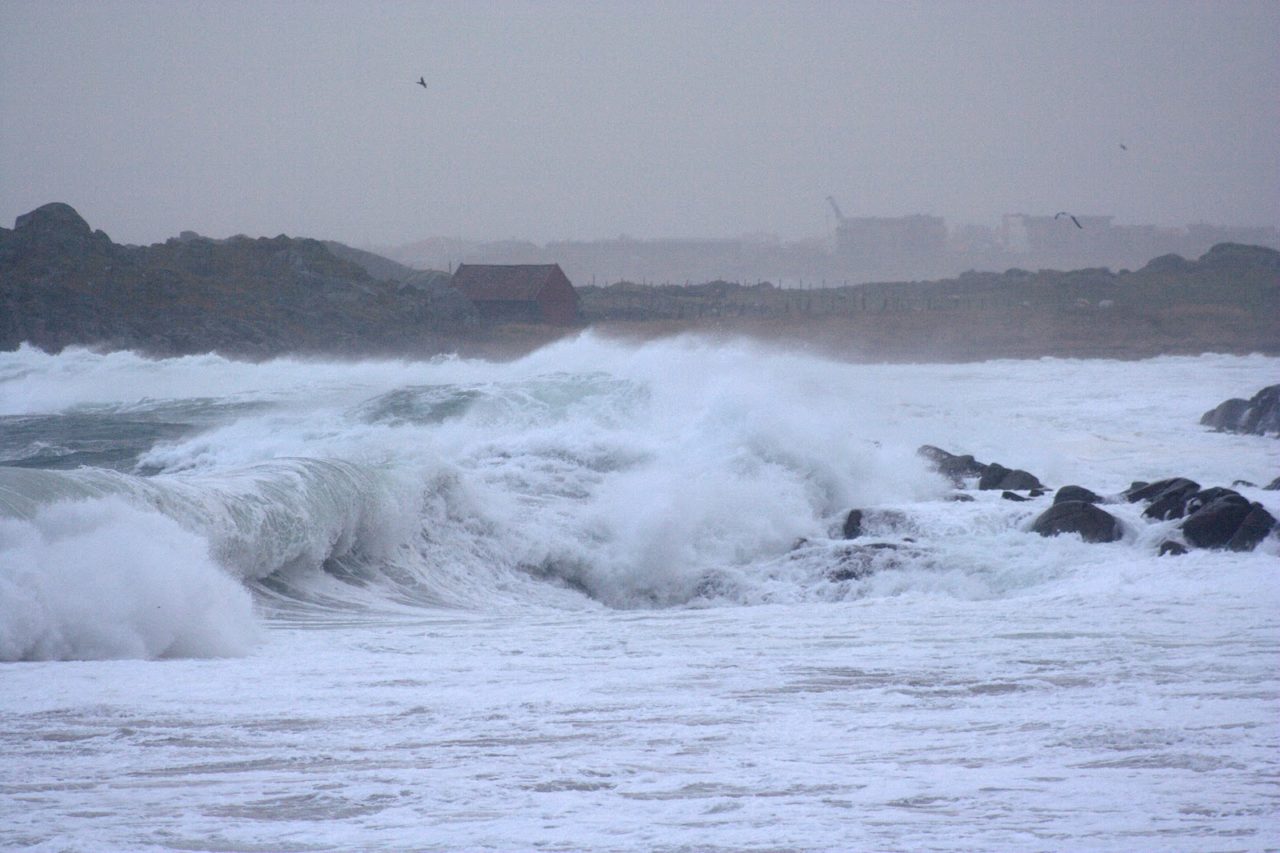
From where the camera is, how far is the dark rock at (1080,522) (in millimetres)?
12117

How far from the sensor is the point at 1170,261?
62375 mm

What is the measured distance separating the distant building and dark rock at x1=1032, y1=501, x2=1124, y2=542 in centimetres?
3945

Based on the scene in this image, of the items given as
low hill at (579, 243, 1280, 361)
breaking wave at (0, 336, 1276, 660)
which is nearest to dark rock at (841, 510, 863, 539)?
breaking wave at (0, 336, 1276, 660)

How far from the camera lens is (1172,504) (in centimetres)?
1276

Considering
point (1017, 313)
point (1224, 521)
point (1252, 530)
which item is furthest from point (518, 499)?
point (1017, 313)

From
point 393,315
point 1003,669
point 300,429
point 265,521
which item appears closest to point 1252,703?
point 1003,669

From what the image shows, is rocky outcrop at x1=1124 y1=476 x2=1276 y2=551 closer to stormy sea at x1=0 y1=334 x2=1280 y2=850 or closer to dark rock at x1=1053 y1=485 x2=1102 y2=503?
stormy sea at x1=0 y1=334 x2=1280 y2=850

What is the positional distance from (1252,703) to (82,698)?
5.67 m

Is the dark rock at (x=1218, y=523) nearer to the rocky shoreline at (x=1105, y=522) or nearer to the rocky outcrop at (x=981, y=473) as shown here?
the rocky shoreline at (x=1105, y=522)

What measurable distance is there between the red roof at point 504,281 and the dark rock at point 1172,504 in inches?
1568

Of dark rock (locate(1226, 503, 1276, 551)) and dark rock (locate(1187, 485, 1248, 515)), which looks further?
dark rock (locate(1187, 485, 1248, 515))

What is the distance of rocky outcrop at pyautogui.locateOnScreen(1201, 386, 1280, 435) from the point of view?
23.5m

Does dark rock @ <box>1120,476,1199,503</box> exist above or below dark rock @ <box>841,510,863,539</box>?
above

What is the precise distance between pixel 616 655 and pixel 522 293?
4479 cm
